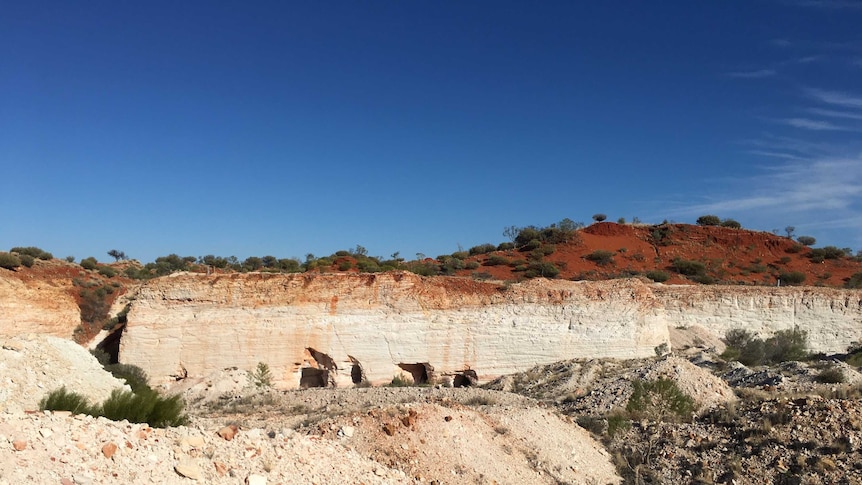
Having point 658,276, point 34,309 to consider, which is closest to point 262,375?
point 34,309

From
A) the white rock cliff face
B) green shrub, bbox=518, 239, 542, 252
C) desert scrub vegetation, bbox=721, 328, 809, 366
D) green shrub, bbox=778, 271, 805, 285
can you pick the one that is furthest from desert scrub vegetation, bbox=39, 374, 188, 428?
green shrub, bbox=778, 271, 805, 285

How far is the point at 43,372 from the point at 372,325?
9962 millimetres

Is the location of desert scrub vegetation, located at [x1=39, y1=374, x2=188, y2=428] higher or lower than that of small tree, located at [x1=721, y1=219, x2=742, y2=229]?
lower

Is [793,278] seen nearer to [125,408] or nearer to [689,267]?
[689,267]

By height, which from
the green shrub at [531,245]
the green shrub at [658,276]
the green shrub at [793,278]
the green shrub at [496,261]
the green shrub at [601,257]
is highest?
the green shrub at [531,245]

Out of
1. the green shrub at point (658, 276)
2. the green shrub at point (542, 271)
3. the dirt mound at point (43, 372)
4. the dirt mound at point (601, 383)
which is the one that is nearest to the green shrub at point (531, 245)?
the green shrub at point (542, 271)

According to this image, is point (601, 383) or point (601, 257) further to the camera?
point (601, 257)

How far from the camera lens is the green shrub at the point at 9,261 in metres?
25.4

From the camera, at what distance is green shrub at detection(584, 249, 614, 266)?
40.3 m

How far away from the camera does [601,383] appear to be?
51.7 feet

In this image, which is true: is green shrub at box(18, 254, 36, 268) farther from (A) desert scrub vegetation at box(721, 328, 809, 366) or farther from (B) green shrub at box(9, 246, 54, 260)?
(A) desert scrub vegetation at box(721, 328, 809, 366)

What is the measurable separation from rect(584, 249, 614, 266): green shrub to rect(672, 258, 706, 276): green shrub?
4.25 m

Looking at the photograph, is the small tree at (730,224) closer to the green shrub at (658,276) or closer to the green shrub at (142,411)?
the green shrub at (658,276)

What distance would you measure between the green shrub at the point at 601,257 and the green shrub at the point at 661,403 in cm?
2717
